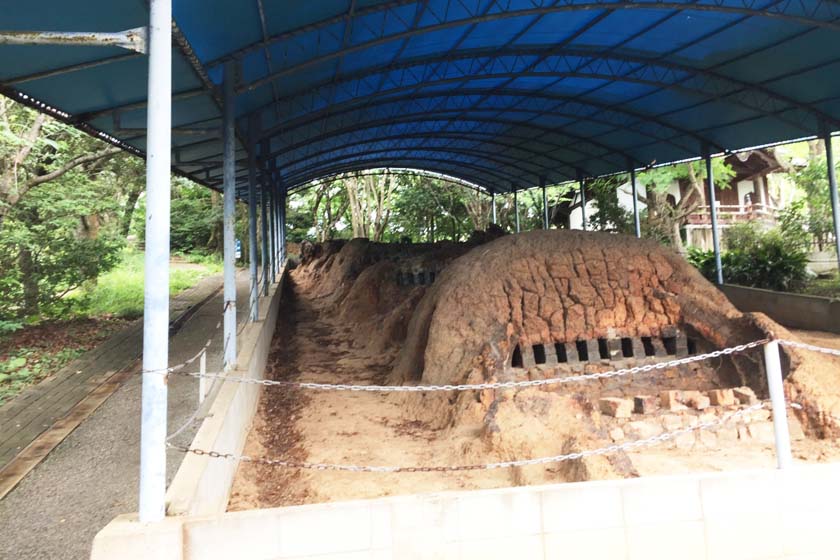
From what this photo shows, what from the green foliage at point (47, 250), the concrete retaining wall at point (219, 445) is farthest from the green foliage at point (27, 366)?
the concrete retaining wall at point (219, 445)

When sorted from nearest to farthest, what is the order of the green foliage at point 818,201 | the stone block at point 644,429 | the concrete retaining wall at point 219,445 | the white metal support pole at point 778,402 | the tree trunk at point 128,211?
the white metal support pole at point 778,402
the concrete retaining wall at point 219,445
the stone block at point 644,429
the tree trunk at point 128,211
the green foliage at point 818,201

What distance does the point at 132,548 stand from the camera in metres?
2.95

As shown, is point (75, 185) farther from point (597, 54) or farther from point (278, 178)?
point (597, 54)

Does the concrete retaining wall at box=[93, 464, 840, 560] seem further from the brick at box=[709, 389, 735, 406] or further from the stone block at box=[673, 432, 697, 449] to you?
the brick at box=[709, 389, 735, 406]

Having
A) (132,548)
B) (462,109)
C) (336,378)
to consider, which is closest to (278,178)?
(462,109)

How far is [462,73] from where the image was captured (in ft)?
55.0

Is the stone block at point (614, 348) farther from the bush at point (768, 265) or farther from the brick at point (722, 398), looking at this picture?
the bush at point (768, 265)

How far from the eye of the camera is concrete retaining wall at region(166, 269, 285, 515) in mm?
3691

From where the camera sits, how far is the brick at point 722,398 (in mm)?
6434

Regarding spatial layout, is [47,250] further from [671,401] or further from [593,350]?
[671,401]

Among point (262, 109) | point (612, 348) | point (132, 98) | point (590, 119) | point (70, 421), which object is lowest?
point (70, 421)

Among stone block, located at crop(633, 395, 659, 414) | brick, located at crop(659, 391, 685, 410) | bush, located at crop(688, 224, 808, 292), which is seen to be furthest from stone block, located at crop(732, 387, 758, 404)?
bush, located at crop(688, 224, 808, 292)

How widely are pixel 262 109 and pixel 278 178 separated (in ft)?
36.6

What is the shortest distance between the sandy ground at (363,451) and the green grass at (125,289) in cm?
756
